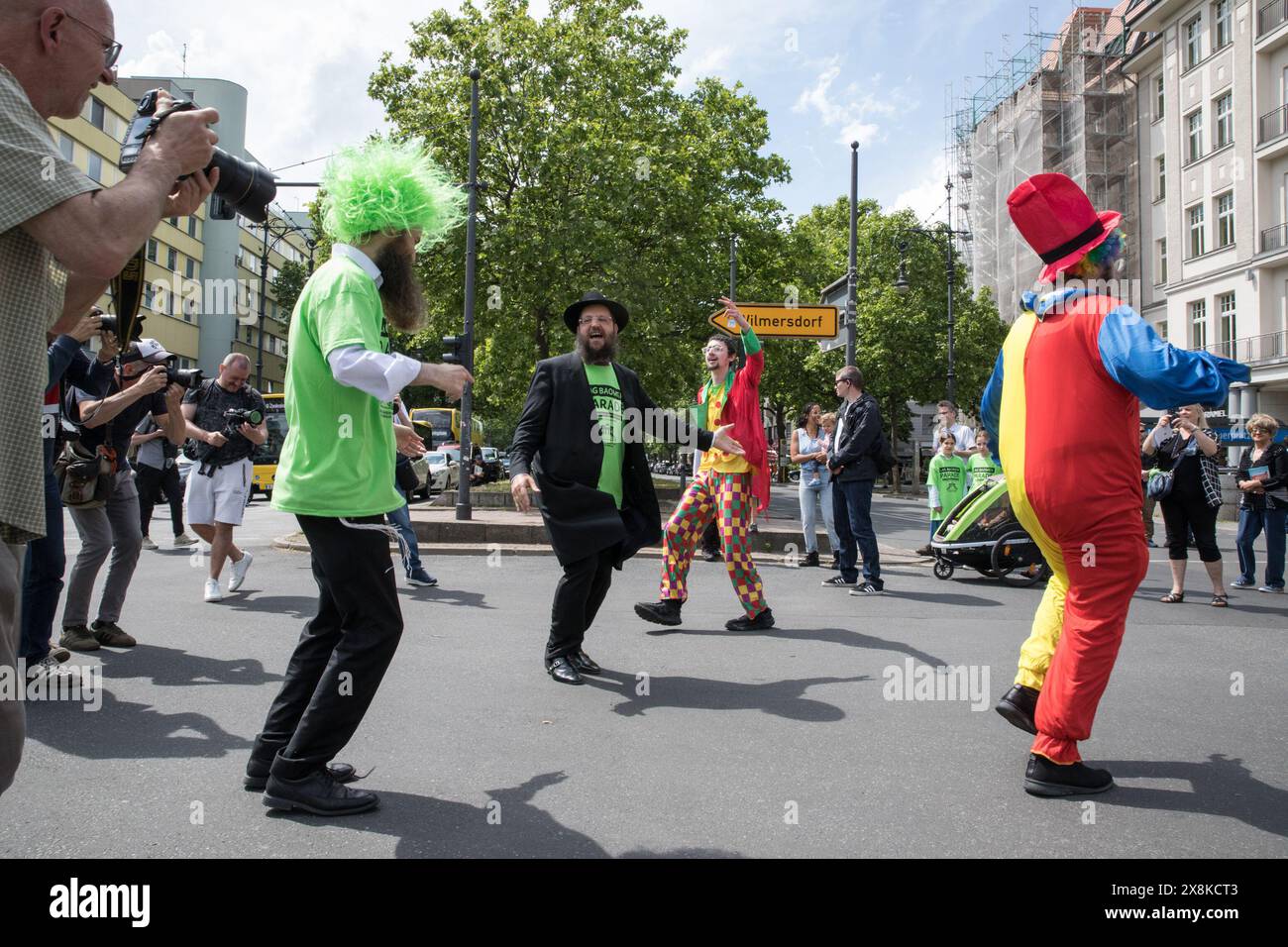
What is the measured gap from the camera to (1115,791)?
3.42 m

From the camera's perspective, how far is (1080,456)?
3.43 metres

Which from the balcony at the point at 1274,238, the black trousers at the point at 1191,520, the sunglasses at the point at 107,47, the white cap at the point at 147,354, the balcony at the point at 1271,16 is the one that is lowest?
the black trousers at the point at 1191,520

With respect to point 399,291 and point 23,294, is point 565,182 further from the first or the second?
point 23,294

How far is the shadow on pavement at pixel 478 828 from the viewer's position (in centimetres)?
277

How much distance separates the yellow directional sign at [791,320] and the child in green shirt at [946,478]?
2319mm

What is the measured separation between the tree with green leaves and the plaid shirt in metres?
20.6

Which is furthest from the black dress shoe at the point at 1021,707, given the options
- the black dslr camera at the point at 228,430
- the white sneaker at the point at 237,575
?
the white sneaker at the point at 237,575

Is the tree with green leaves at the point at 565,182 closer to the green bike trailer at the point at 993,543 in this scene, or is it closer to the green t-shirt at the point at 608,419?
the green bike trailer at the point at 993,543

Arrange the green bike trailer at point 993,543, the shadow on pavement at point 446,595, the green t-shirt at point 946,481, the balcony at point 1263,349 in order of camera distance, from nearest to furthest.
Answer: the shadow on pavement at point 446,595 → the green bike trailer at point 993,543 → the green t-shirt at point 946,481 → the balcony at point 1263,349

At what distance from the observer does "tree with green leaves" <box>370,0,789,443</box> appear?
22.5 m

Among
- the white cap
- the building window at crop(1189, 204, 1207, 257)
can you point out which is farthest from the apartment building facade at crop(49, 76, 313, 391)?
the white cap

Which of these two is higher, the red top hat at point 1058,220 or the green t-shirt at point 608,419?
the red top hat at point 1058,220

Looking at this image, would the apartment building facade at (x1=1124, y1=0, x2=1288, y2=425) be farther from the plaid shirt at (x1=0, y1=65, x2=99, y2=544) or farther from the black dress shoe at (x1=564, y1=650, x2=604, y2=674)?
the plaid shirt at (x1=0, y1=65, x2=99, y2=544)
